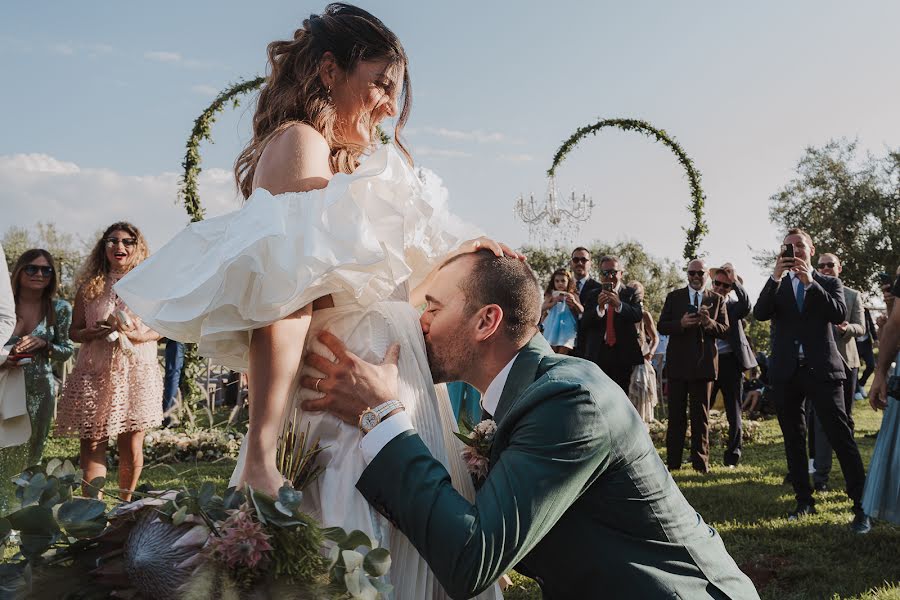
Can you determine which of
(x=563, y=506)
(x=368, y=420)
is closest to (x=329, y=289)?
(x=368, y=420)

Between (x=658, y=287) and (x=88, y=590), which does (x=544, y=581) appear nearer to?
(x=88, y=590)

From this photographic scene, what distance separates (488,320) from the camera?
2.17m

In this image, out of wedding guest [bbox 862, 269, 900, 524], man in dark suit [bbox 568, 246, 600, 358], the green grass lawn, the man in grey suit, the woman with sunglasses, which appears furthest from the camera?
man in dark suit [bbox 568, 246, 600, 358]

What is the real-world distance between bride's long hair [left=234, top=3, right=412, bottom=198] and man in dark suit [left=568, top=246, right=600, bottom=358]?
24.0 ft

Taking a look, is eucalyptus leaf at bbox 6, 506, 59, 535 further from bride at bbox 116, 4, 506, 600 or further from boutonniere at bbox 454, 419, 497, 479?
boutonniere at bbox 454, 419, 497, 479

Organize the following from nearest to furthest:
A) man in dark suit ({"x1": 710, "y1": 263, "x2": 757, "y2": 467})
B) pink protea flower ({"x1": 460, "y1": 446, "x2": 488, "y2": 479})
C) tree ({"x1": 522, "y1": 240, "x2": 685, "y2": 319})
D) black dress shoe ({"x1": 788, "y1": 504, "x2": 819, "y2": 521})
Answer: pink protea flower ({"x1": 460, "y1": 446, "x2": 488, "y2": 479}) → black dress shoe ({"x1": 788, "y1": 504, "x2": 819, "y2": 521}) → man in dark suit ({"x1": 710, "y1": 263, "x2": 757, "y2": 467}) → tree ({"x1": 522, "y1": 240, "x2": 685, "y2": 319})

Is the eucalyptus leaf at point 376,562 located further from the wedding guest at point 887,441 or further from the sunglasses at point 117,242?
the sunglasses at point 117,242

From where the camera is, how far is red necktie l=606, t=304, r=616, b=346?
9.19 m

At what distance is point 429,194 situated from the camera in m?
2.35

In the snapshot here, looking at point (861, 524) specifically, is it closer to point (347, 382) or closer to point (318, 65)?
point (347, 382)

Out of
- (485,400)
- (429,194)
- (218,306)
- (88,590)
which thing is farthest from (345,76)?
(88,590)

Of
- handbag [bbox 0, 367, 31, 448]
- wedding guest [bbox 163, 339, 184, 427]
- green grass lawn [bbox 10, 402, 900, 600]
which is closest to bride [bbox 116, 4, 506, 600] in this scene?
green grass lawn [bbox 10, 402, 900, 600]

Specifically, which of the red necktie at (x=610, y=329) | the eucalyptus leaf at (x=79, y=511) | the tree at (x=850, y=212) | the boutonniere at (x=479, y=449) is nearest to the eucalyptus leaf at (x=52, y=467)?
the eucalyptus leaf at (x=79, y=511)

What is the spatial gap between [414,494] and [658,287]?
4243 centimetres
